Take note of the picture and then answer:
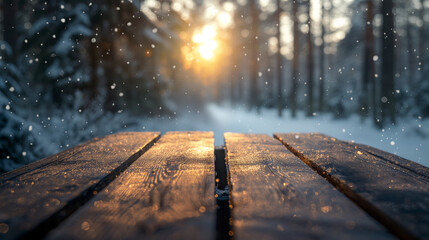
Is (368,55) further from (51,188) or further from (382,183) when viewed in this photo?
(51,188)

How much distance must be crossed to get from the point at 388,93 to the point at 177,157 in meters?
11.4

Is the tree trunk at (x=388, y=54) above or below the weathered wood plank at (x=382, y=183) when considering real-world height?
above

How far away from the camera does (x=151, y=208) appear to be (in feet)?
3.47

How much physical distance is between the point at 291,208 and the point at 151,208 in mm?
561

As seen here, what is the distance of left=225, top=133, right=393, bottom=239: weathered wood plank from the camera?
2.90 ft

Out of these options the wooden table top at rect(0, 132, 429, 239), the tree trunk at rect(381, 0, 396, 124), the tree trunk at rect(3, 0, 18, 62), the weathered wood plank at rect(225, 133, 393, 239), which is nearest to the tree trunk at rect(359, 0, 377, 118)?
the tree trunk at rect(381, 0, 396, 124)

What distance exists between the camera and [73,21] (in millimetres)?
9000

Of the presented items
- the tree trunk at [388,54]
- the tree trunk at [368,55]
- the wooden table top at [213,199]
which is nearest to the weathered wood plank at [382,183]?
the wooden table top at [213,199]

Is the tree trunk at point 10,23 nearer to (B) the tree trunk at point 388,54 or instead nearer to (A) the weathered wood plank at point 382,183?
(A) the weathered wood plank at point 382,183

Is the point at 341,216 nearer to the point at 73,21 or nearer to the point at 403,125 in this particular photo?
the point at 73,21

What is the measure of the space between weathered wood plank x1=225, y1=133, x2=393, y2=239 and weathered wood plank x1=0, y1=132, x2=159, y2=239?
674 mm

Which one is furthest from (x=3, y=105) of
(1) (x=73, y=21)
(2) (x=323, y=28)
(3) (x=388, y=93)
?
(2) (x=323, y=28)

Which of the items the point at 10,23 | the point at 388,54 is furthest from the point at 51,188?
the point at 388,54

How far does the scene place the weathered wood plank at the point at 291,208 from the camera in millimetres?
885
